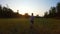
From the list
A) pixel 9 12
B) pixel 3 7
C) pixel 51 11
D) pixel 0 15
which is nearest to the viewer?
pixel 0 15

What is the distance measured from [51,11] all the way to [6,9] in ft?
97.0

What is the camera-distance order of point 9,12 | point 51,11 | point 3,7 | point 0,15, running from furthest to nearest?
point 51,11
point 3,7
point 9,12
point 0,15

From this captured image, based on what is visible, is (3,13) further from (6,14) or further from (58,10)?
(58,10)

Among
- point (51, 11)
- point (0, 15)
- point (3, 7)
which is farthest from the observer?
point (51, 11)

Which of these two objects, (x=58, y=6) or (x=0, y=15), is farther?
(x=58, y=6)

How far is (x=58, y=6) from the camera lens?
92.8 meters

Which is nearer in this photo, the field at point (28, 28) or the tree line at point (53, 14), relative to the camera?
the field at point (28, 28)

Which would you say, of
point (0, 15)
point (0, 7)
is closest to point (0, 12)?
point (0, 15)

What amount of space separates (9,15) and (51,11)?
1229 inches

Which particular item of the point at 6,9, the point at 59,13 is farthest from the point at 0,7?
the point at 59,13

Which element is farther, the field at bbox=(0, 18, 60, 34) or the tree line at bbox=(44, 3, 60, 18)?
the tree line at bbox=(44, 3, 60, 18)

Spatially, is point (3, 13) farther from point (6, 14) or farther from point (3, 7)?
point (3, 7)

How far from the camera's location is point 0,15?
3034 inches

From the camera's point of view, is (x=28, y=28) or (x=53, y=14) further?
(x=53, y=14)
